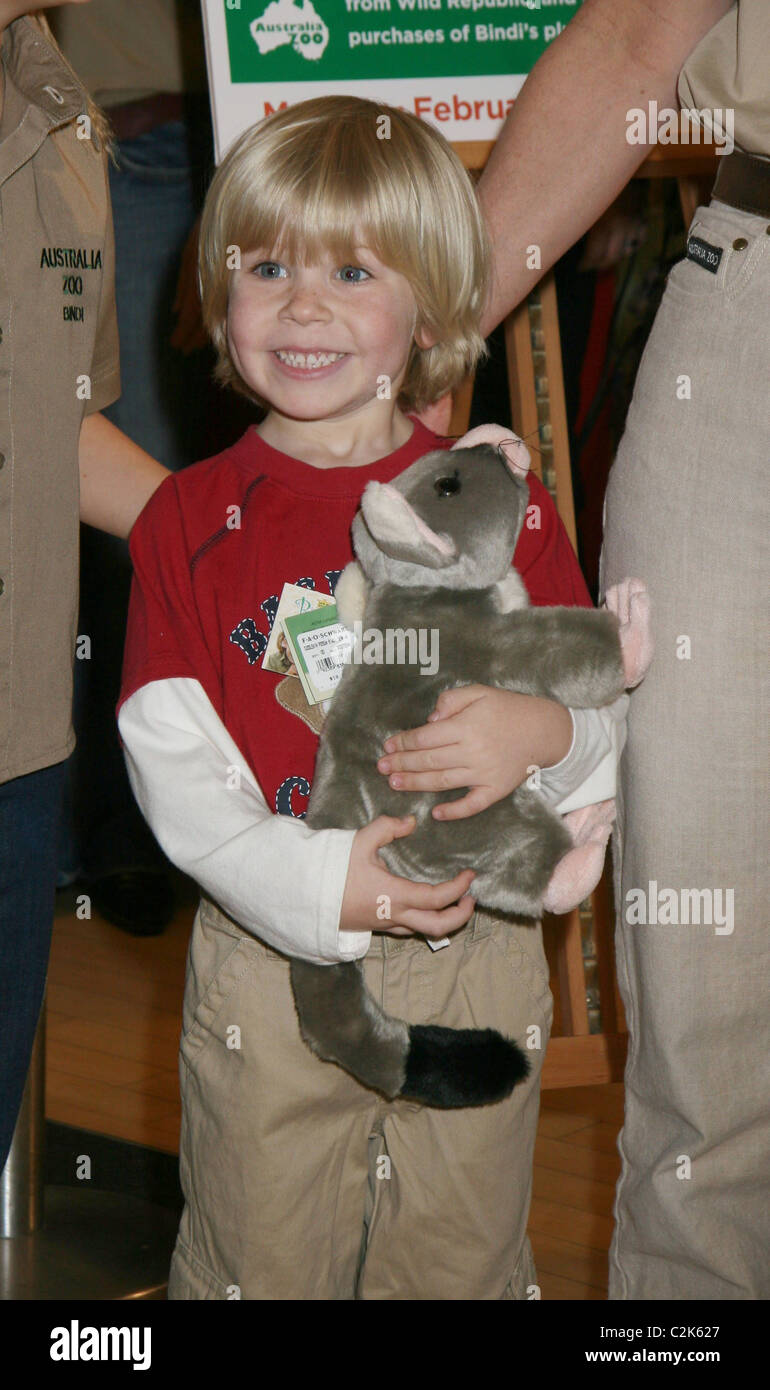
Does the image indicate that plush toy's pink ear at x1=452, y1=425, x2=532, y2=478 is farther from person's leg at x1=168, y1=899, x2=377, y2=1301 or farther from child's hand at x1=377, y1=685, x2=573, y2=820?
person's leg at x1=168, y1=899, x2=377, y2=1301

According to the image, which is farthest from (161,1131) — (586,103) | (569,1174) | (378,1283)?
(586,103)

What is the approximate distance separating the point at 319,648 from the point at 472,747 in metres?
0.17

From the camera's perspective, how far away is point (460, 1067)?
3.72ft

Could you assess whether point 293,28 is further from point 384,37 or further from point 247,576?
point 247,576

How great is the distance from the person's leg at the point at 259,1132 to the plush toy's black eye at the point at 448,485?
415 mm

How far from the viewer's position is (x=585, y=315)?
2.74m

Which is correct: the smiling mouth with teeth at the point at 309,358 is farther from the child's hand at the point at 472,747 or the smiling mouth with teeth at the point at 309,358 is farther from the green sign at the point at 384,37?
the green sign at the point at 384,37

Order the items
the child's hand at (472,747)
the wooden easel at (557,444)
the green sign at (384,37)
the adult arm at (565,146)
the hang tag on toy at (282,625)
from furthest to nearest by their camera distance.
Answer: the wooden easel at (557,444), the green sign at (384,37), the adult arm at (565,146), the hang tag on toy at (282,625), the child's hand at (472,747)

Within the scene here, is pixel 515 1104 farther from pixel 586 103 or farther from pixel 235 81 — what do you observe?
pixel 235 81

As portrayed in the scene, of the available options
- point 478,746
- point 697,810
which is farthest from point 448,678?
point 697,810

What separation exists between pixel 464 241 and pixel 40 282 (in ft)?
1.20

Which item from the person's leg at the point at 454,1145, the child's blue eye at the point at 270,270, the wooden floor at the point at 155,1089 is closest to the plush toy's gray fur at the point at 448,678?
the person's leg at the point at 454,1145

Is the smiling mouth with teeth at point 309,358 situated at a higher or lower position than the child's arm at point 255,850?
higher

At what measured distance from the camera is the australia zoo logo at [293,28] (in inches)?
75.0
